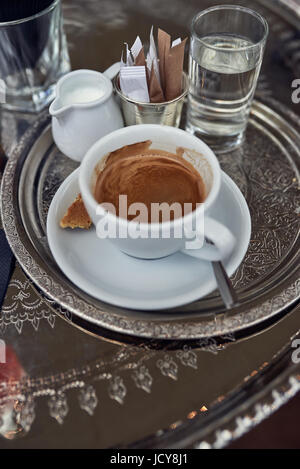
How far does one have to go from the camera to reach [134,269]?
775 mm

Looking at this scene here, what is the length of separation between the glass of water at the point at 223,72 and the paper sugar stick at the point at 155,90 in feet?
0.38

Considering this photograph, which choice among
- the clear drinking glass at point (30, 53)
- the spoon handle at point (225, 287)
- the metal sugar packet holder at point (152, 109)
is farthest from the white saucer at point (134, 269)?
the clear drinking glass at point (30, 53)

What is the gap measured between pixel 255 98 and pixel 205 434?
2.66ft

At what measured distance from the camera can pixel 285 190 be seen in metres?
0.95

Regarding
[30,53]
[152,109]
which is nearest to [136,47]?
[152,109]

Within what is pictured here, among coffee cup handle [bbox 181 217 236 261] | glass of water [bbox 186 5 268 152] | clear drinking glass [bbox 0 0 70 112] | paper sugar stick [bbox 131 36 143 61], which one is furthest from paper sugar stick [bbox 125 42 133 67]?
coffee cup handle [bbox 181 217 236 261]

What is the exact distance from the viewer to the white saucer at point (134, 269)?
2.39 feet

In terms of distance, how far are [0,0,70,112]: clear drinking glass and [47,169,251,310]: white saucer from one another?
0.42m

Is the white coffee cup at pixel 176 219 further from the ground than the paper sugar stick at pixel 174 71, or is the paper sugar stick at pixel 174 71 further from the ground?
the paper sugar stick at pixel 174 71

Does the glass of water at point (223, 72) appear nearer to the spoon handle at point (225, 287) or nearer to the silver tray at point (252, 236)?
the silver tray at point (252, 236)

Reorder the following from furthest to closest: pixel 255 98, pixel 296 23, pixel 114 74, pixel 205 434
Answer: pixel 296 23, pixel 255 98, pixel 114 74, pixel 205 434

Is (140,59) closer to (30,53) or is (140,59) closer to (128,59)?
(128,59)
